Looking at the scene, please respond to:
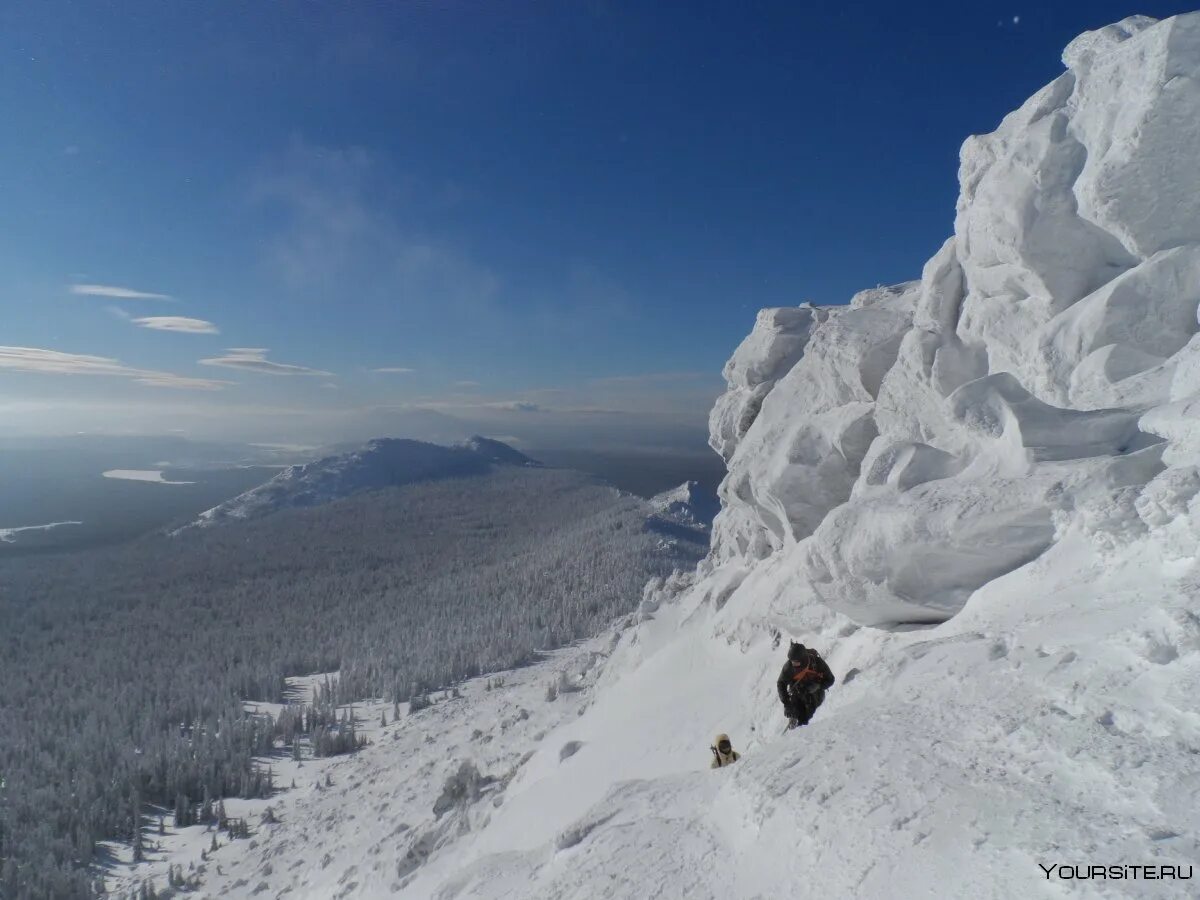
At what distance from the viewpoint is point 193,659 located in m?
110

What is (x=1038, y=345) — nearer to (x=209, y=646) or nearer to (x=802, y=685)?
(x=802, y=685)

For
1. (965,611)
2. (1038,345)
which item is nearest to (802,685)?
(965,611)

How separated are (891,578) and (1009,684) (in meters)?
5.56

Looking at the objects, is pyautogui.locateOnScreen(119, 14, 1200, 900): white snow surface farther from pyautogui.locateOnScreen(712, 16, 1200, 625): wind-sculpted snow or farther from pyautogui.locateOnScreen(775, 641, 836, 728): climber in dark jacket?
pyautogui.locateOnScreen(775, 641, 836, 728): climber in dark jacket

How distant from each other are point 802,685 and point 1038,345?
11.8 meters

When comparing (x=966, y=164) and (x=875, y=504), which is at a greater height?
(x=966, y=164)

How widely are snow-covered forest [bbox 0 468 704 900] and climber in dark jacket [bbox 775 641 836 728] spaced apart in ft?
203

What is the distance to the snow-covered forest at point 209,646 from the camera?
62.7 meters

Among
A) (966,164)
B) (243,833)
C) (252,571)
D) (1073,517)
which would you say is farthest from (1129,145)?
(252,571)

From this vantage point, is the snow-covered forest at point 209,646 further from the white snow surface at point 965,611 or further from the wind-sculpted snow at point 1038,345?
the wind-sculpted snow at point 1038,345

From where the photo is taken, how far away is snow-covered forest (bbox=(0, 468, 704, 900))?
206ft

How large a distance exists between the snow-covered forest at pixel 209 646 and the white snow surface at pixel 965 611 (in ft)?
142

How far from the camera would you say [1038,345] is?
17266 millimetres

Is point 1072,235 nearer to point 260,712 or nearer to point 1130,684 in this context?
point 1130,684
